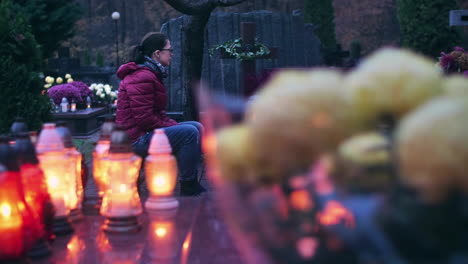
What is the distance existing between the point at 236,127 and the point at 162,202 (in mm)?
1149

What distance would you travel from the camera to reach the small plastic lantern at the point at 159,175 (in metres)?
1.83

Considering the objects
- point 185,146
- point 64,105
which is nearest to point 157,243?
point 185,146

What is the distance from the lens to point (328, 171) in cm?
65

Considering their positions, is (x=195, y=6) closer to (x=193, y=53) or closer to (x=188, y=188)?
(x=193, y=53)

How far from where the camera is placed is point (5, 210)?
1275 millimetres

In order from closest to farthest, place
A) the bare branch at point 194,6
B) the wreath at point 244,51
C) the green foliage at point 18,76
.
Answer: the green foliage at point 18,76 < the bare branch at point 194,6 < the wreath at point 244,51

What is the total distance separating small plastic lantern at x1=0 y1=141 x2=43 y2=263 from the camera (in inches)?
49.7

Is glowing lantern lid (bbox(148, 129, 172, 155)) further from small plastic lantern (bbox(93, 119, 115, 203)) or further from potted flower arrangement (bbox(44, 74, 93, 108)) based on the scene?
potted flower arrangement (bbox(44, 74, 93, 108))

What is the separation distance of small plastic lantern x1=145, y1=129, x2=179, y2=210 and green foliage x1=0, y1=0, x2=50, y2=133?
9.85 ft

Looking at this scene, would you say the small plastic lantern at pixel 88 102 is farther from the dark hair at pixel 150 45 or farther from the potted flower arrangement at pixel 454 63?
the potted flower arrangement at pixel 454 63

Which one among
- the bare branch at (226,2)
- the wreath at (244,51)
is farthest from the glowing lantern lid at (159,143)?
the wreath at (244,51)

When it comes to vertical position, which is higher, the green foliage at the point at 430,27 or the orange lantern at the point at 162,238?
the green foliage at the point at 430,27

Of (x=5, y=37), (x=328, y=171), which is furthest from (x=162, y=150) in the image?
(x=5, y=37)

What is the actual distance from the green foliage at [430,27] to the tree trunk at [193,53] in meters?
8.05
